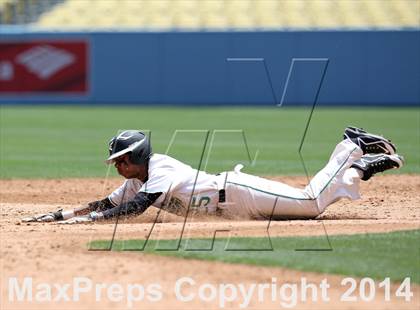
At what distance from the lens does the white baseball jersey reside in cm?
742

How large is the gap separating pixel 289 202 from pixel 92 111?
1966 cm

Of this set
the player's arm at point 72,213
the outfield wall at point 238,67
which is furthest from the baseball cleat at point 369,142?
the outfield wall at point 238,67

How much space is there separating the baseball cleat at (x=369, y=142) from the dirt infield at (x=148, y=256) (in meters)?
0.59

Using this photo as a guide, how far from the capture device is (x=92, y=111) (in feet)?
87.7

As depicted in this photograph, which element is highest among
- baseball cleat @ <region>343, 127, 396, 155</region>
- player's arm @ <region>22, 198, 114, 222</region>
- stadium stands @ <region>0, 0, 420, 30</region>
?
baseball cleat @ <region>343, 127, 396, 155</region>

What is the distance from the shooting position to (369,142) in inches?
307

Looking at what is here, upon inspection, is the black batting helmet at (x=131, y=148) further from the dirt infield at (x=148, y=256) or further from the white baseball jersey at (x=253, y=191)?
the dirt infield at (x=148, y=256)

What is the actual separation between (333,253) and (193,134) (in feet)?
44.3

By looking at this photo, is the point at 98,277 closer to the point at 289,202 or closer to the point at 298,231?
→ the point at 298,231

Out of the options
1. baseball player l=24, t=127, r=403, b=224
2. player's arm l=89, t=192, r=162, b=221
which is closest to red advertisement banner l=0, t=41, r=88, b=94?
baseball player l=24, t=127, r=403, b=224

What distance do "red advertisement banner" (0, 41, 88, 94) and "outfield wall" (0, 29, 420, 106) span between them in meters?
0.16

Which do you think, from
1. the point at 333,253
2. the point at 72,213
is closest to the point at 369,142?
the point at 333,253

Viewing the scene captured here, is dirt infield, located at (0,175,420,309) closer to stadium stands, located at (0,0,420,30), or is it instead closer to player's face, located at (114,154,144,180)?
player's face, located at (114,154,144,180)

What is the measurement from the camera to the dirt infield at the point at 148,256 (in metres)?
5.12
